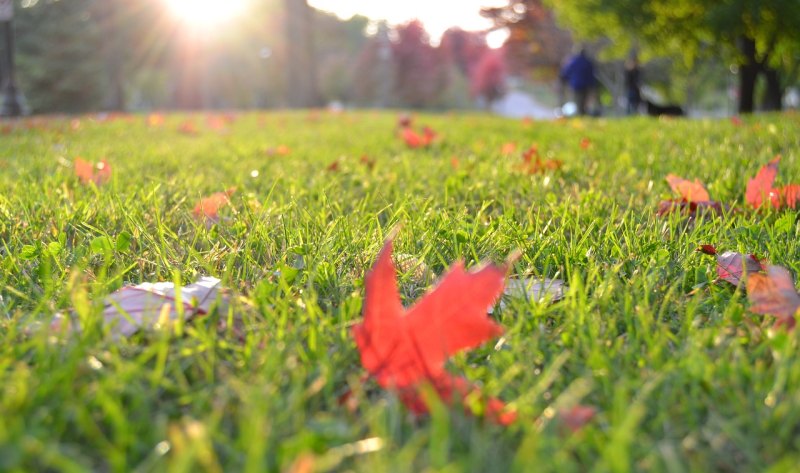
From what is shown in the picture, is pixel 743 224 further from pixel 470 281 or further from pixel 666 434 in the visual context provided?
pixel 470 281

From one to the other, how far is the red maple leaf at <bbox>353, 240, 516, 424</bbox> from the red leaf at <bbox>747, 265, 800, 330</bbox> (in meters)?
0.57

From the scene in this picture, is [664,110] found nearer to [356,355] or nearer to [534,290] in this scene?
[534,290]

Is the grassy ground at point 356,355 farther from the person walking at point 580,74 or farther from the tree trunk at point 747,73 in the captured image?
the person walking at point 580,74

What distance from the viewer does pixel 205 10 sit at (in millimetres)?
45000

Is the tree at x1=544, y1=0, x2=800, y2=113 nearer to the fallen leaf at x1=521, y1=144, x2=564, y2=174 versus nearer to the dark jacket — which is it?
the dark jacket

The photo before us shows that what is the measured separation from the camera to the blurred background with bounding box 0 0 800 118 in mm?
12711

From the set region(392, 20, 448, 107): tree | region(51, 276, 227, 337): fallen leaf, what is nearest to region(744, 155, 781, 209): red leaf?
region(51, 276, 227, 337): fallen leaf

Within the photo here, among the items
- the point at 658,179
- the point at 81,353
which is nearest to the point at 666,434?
the point at 81,353

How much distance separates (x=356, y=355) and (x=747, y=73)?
14225mm

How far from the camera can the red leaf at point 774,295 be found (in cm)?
116

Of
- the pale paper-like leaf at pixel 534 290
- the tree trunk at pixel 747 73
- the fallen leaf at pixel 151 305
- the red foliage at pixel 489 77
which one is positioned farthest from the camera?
the red foliage at pixel 489 77

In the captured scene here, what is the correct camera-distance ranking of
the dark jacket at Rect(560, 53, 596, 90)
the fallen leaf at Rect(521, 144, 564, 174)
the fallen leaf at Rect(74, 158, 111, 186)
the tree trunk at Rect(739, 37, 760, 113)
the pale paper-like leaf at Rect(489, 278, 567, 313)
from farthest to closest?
the dark jacket at Rect(560, 53, 596, 90), the tree trunk at Rect(739, 37, 760, 113), the fallen leaf at Rect(521, 144, 564, 174), the fallen leaf at Rect(74, 158, 111, 186), the pale paper-like leaf at Rect(489, 278, 567, 313)

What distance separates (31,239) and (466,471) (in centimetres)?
151

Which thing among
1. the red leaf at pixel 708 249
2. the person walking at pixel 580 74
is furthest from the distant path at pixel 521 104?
the red leaf at pixel 708 249
